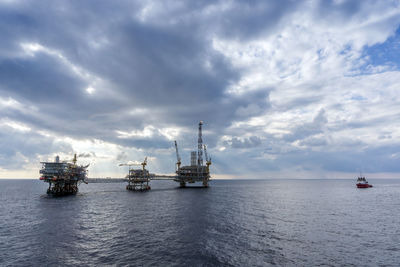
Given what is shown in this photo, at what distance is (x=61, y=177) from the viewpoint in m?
123

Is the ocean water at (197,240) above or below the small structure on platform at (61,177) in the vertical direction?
below

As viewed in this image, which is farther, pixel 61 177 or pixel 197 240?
pixel 61 177

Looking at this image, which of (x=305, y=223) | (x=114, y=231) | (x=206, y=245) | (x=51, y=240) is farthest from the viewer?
(x=305, y=223)

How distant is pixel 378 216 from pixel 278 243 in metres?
51.9

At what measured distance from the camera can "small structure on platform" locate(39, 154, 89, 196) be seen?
4897 inches

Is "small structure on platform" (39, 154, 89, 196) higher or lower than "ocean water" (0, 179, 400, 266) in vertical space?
higher

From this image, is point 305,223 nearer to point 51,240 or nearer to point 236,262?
point 236,262

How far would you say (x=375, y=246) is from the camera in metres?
41.0

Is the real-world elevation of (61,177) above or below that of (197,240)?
above

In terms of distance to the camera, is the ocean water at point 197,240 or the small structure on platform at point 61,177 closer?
the ocean water at point 197,240

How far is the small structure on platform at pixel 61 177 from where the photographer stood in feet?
408

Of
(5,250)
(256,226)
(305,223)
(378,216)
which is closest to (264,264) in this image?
(256,226)

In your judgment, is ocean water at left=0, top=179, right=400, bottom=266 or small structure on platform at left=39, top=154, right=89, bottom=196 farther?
small structure on platform at left=39, top=154, right=89, bottom=196

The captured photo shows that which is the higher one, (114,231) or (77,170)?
(77,170)
